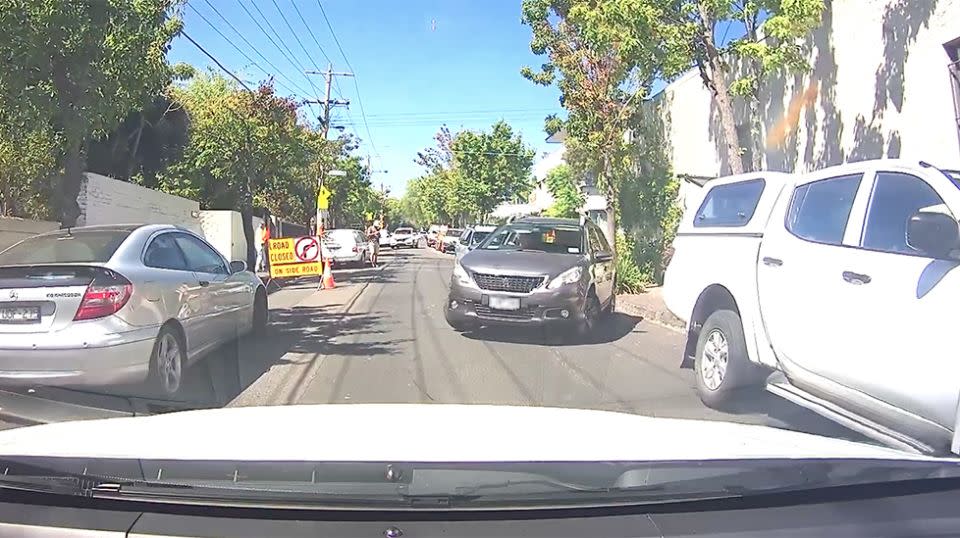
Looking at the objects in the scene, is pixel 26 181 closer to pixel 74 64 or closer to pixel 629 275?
pixel 74 64

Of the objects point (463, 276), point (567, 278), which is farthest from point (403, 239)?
point (567, 278)

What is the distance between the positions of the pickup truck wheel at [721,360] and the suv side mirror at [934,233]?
197 centimetres

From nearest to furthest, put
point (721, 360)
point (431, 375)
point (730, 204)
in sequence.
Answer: point (721, 360) < point (730, 204) < point (431, 375)

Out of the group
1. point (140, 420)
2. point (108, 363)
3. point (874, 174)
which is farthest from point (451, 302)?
point (140, 420)

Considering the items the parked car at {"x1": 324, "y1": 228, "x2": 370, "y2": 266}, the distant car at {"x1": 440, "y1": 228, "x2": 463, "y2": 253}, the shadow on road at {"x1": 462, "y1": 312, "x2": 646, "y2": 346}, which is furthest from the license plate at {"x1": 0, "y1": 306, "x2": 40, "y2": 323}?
the distant car at {"x1": 440, "y1": 228, "x2": 463, "y2": 253}

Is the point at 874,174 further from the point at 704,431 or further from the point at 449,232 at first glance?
the point at 449,232

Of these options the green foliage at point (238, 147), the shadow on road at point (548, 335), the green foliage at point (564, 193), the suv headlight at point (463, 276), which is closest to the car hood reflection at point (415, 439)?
the suv headlight at point (463, 276)

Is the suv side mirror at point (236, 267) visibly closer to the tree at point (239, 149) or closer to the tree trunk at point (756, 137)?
the tree trunk at point (756, 137)

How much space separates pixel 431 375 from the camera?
27.1ft

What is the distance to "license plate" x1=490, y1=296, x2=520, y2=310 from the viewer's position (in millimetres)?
10227

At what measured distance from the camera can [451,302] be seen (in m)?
10.8

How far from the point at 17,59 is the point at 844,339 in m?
8.53

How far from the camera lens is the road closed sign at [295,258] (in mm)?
19844

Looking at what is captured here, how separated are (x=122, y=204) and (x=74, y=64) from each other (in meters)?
9.93
